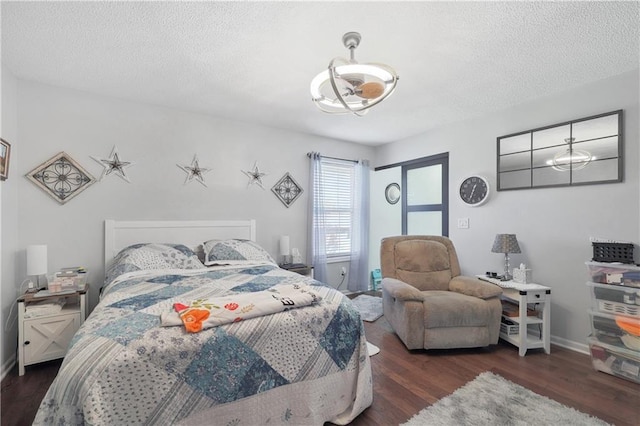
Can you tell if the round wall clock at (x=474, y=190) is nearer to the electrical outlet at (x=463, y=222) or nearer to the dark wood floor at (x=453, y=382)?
the electrical outlet at (x=463, y=222)

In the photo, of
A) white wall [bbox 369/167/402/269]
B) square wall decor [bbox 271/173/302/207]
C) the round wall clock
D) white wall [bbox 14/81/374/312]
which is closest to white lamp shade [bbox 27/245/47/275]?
white wall [bbox 14/81/374/312]

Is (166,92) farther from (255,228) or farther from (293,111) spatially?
(255,228)

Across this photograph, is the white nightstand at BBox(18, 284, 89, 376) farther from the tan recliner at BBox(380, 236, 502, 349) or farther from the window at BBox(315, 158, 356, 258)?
the window at BBox(315, 158, 356, 258)

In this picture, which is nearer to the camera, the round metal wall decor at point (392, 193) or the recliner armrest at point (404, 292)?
the recliner armrest at point (404, 292)

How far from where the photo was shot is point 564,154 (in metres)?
2.68

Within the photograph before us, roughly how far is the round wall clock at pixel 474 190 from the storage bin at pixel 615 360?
1.60m

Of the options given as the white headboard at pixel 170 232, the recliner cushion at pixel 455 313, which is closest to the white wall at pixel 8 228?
the white headboard at pixel 170 232

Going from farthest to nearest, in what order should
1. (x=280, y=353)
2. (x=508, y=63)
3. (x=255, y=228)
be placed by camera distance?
(x=255, y=228)
(x=508, y=63)
(x=280, y=353)

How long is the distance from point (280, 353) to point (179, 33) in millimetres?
2098

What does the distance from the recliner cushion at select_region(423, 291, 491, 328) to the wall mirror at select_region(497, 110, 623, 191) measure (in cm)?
Answer: 141

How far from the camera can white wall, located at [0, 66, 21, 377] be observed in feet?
7.14

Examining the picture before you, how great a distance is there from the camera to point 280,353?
1.51 meters

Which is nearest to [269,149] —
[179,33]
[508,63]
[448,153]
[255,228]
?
[255,228]

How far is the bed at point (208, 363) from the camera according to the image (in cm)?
111
